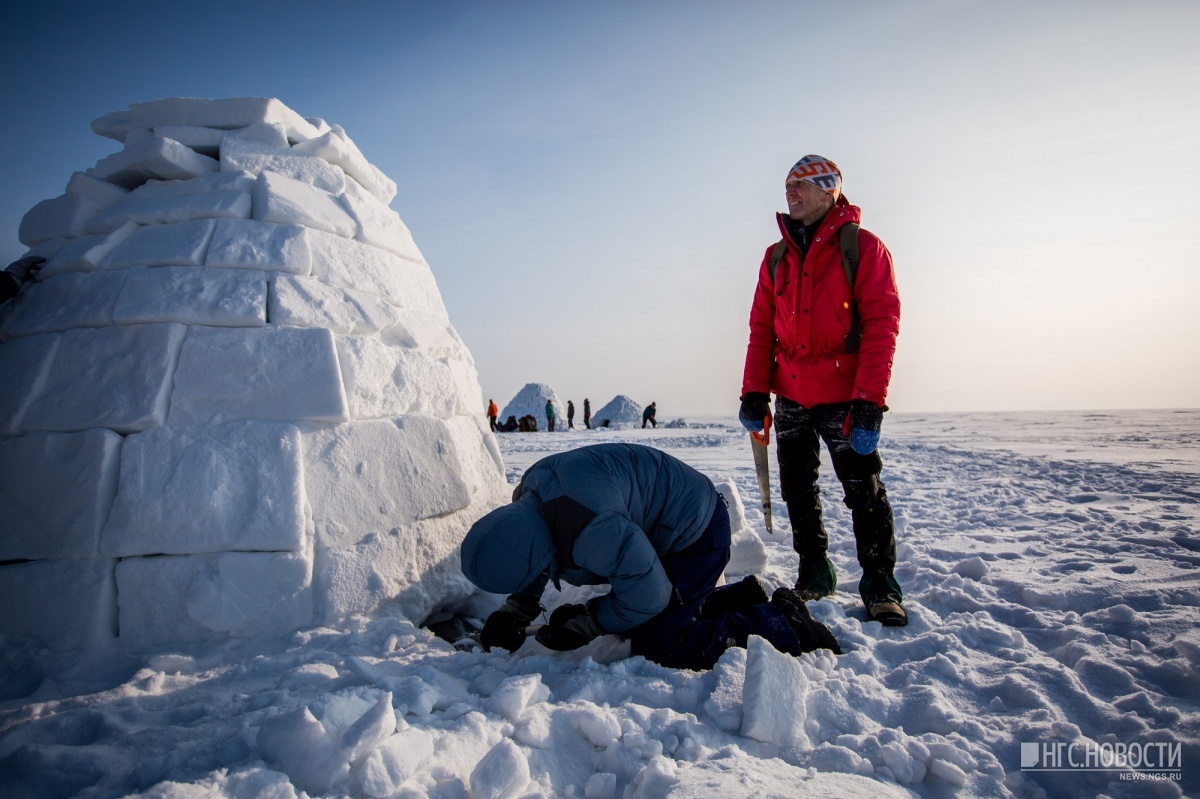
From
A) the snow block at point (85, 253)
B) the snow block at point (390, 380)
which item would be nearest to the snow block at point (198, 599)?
the snow block at point (390, 380)

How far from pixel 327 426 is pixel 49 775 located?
1.34m

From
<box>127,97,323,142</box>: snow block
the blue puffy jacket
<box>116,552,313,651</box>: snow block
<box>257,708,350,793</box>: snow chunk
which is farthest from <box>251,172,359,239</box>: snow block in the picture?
<box>257,708,350,793</box>: snow chunk

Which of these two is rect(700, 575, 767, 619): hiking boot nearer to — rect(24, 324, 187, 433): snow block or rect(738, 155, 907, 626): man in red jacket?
rect(738, 155, 907, 626): man in red jacket

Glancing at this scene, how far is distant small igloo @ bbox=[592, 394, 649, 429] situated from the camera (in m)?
25.4

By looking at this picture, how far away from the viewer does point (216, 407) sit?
2.33 meters

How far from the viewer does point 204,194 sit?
274cm

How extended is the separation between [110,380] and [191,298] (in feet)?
1.38

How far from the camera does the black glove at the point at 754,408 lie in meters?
3.04

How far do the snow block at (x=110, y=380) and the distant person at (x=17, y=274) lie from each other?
483 mm

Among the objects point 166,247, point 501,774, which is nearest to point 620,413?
point 166,247

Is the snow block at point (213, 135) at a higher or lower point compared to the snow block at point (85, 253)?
higher

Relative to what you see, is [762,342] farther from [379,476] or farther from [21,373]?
[21,373]

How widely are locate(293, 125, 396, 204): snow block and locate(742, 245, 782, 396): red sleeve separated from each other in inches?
87.9

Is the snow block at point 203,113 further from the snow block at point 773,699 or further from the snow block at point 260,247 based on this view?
the snow block at point 773,699
